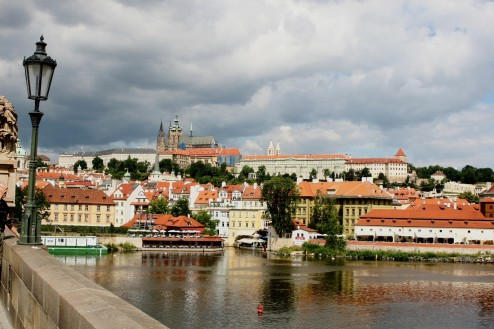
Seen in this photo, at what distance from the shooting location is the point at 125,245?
74.9m

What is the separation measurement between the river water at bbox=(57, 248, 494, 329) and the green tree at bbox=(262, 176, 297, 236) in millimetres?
17221

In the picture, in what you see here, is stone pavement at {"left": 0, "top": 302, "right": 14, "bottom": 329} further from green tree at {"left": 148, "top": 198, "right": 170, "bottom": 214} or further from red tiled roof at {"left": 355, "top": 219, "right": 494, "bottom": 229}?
green tree at {"left": 148, "top": 198, "right": 170, "bottom": 214}

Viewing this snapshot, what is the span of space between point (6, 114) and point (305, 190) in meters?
82.7

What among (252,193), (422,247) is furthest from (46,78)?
(252,193)

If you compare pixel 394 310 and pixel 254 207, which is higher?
pixel 254 207

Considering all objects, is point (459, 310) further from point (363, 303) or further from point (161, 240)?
point (161, 240)

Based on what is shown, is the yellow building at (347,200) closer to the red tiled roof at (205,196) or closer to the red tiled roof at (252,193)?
the red tiled roof at (252,193)

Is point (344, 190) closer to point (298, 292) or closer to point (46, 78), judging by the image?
point (298, 292)

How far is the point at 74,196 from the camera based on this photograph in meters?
85.0

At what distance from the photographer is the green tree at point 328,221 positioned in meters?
74.0

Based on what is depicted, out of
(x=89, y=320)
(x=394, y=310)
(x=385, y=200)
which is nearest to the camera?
(x=89, y=320)

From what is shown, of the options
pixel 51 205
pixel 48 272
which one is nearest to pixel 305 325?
pixel 48 272

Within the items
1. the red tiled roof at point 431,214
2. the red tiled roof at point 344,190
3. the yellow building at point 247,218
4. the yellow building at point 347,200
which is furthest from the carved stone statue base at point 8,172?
the yellow building at point 247,218

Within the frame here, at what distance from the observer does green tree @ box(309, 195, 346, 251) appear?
74.0 metres
